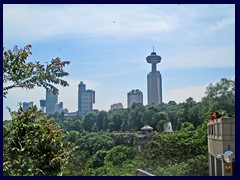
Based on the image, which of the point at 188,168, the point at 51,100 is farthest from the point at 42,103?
the point at 188,168

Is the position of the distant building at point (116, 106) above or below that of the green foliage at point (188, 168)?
above

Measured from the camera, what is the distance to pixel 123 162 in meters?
5.50

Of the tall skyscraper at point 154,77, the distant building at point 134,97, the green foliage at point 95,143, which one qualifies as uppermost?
the tall skyscraper at point 154,77

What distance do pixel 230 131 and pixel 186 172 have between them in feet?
2.79

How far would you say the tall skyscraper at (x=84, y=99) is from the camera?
5477mm

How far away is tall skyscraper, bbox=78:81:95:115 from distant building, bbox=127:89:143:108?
55 cm

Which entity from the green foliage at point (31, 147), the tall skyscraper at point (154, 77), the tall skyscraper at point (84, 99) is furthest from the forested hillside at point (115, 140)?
the tall skyscraper at point (154, 77)

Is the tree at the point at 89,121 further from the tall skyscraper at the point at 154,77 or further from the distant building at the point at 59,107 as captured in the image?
the tall skyscraper at the point at 154,77

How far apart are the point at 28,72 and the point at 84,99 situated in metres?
0.91

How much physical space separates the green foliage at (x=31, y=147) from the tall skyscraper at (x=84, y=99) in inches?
26.3

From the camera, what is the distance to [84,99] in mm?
5602

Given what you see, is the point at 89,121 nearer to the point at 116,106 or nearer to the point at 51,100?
the point at 116,106
